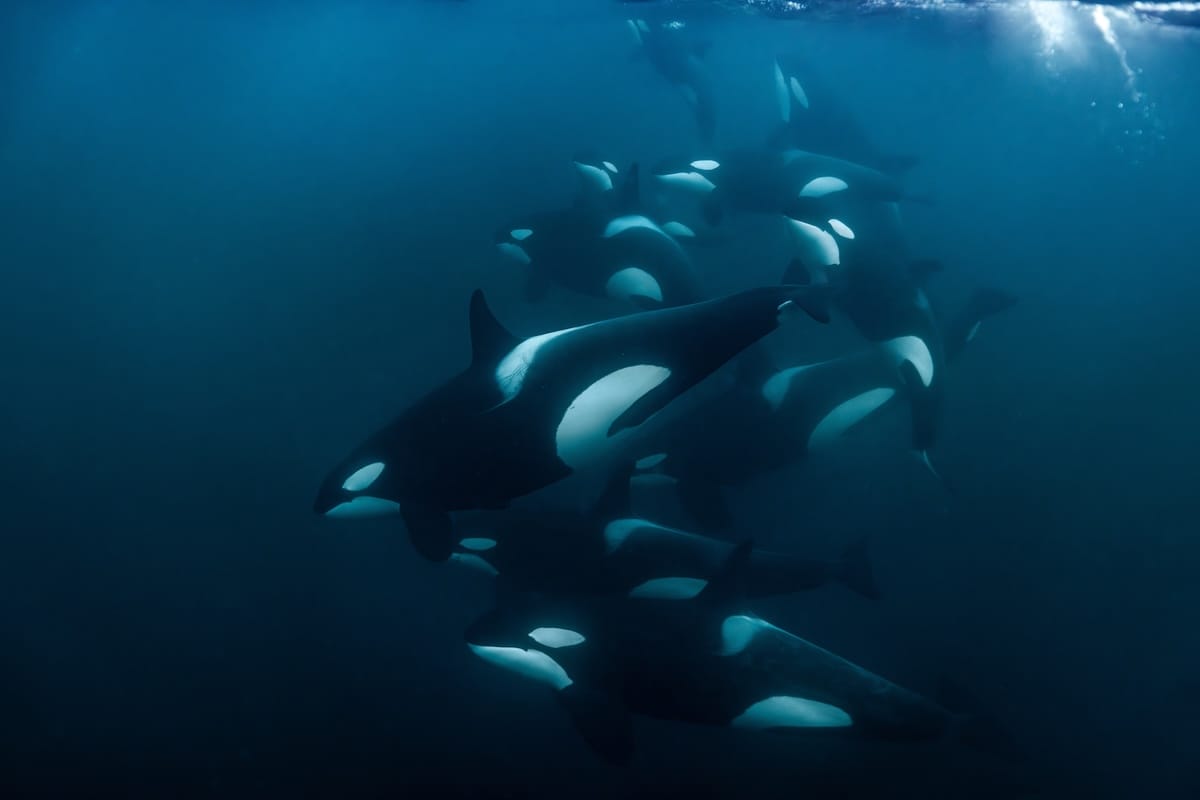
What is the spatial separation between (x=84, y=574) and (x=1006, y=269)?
1548 cm

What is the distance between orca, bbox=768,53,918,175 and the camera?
1240cm

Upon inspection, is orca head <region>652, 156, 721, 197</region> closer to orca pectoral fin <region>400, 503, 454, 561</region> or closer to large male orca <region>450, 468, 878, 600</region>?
large male orca <region>450, 468, 878, 600</region>

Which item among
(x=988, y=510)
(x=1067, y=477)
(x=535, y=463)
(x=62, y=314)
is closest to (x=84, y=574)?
(x=62, y=314)

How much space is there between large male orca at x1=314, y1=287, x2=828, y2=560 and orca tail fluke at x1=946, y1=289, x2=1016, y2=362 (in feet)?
15.4

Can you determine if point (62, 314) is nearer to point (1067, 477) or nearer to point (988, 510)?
point (988, 510)

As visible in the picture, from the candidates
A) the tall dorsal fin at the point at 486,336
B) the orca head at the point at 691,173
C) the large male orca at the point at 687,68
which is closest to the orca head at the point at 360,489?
the tall dorsal fin at the point at 486,336

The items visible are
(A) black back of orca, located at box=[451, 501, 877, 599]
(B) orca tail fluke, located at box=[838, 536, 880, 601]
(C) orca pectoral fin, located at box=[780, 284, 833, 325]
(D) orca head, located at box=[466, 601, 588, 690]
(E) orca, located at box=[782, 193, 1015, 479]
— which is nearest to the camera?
(C) orca pectoral fin, located at box=[780, 284, 833, 325]

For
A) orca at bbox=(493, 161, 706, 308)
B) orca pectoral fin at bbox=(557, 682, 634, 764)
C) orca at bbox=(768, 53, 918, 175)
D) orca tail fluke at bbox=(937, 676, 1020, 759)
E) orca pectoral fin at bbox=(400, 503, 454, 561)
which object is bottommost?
orca tail fluke at bbox=(937, 676, 1020, 759)

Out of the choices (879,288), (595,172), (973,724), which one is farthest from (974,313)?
(595,172)

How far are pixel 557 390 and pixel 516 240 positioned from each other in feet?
15.7

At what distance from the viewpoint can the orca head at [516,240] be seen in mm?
9266

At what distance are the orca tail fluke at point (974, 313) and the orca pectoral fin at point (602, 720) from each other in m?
6.25

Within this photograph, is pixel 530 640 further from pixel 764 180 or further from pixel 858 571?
pixel 764 180

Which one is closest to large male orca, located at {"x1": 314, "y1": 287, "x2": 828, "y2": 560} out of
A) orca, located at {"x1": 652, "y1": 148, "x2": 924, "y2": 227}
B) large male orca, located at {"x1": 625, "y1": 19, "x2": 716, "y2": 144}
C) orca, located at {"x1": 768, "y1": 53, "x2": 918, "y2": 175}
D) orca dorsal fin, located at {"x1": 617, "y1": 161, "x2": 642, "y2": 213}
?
orca dorsal fin, located at {"x1": 617, "y1": 161, "x2": 642, "y2": 213}
